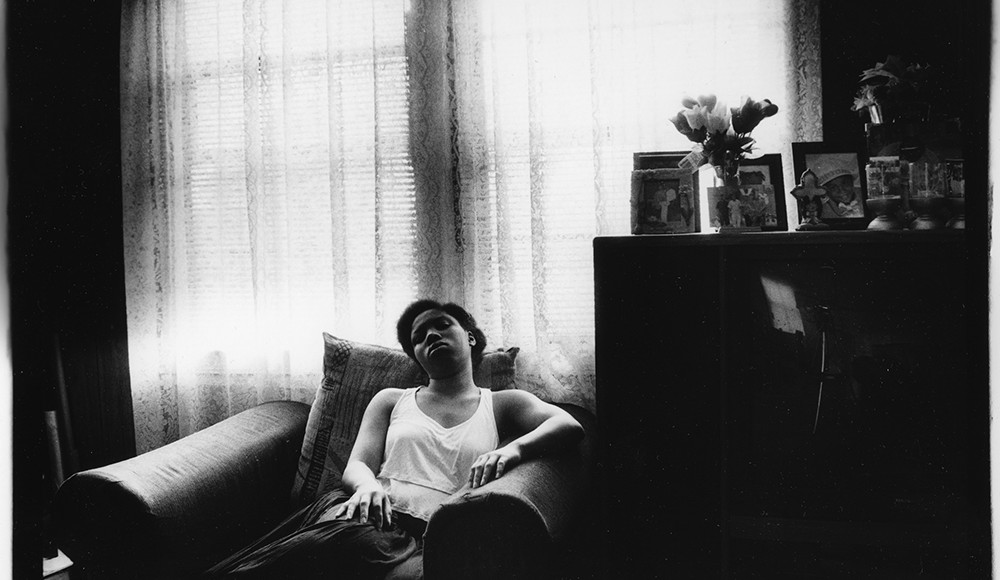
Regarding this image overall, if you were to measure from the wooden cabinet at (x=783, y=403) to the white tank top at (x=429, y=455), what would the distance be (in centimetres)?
31

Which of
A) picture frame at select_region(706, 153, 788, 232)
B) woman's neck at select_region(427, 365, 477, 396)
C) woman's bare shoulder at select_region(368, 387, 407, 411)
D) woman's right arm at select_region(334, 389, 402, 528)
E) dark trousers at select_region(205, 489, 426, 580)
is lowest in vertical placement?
dark trousers at select_region(205, 489, 426, 580)

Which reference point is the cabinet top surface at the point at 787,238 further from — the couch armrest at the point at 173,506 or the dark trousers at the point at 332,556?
the couch armrest at the point at 173,506

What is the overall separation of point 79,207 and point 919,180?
2.53 meters

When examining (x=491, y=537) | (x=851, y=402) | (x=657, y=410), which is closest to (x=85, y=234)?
(x=491, y=537)

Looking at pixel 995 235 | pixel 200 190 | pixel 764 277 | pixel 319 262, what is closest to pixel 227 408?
pixel 319 262

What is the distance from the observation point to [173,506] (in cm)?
155

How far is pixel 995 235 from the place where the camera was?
20.8 inches

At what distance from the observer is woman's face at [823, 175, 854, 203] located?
5.64 feet

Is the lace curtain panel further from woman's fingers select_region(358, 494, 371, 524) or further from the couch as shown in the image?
woman's fingers select_region(358, 494, 371, 524)

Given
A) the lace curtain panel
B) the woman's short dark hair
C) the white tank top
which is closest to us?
the white tank top

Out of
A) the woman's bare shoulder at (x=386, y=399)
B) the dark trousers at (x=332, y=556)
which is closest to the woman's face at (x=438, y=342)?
the woman's bare shoulder at (x=386, y=399)

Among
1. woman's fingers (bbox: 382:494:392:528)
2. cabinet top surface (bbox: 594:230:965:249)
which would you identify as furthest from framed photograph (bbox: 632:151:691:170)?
woman's fingers (bbox: 382:494:392:528)

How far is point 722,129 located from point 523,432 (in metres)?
0.89

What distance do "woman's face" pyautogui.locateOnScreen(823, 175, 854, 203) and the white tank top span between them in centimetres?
99
